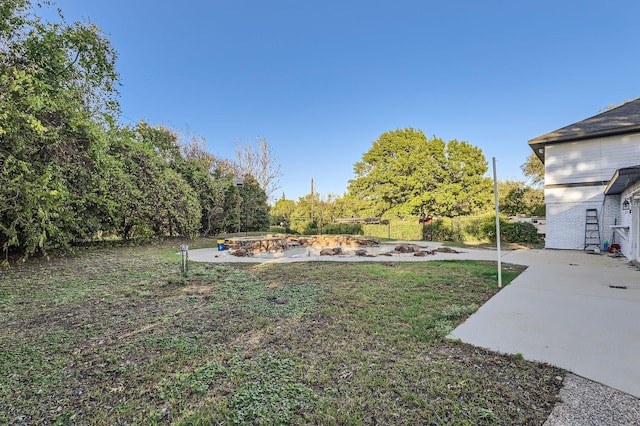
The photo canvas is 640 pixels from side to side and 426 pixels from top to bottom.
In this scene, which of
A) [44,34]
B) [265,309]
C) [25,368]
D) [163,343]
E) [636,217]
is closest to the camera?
[25,368]

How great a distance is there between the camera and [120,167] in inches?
362

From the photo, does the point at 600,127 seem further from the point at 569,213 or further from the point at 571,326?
the point at 571,326

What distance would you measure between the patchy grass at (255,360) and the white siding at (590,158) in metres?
9.63

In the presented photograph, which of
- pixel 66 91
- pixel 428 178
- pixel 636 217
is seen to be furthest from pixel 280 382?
pixel 428 178

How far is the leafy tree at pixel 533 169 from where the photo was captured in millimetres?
23155

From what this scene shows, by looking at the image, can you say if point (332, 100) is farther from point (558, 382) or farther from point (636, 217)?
point (558, 382)

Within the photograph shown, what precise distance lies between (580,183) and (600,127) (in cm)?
211

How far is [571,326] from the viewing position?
2.90 meters

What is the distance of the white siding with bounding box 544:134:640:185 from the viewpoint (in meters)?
9.89

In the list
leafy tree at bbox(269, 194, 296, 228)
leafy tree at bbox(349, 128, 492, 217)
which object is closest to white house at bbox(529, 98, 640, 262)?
leafy tree at bbox(349, 128, 492, 217)

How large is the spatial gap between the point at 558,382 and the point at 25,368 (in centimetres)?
395

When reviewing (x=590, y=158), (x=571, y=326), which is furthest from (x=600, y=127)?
(x=571, y=326)

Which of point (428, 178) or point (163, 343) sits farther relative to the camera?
point (428, 178)

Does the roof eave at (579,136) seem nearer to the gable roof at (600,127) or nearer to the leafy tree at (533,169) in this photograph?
the gable roof at (600,127)
